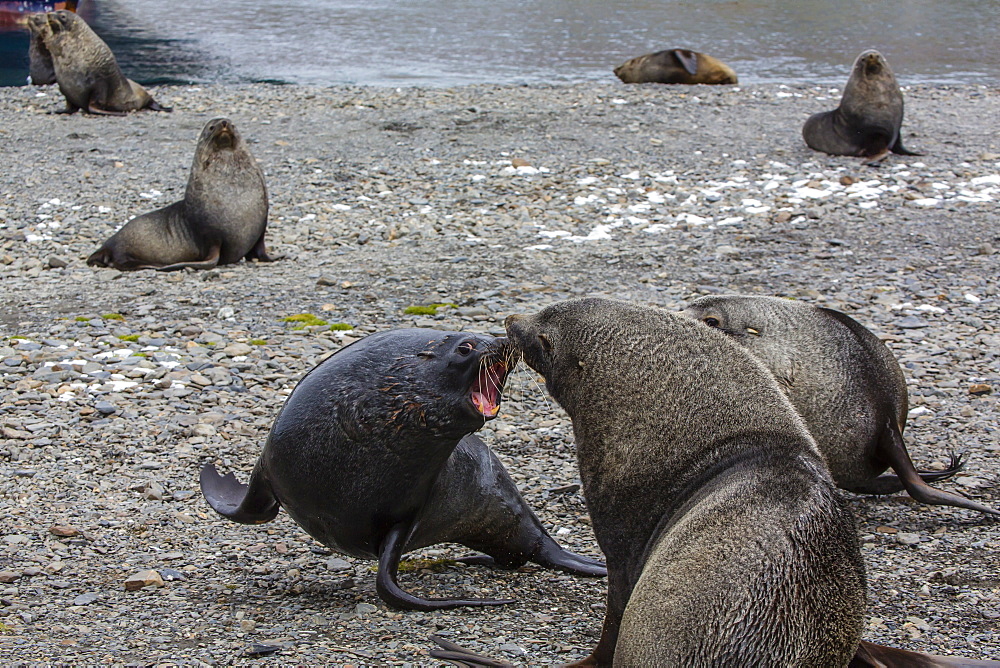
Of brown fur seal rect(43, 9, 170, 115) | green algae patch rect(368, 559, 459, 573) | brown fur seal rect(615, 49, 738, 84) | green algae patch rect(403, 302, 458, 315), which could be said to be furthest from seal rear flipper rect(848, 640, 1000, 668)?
brown fur seal rect(615, 49, 738, 84)

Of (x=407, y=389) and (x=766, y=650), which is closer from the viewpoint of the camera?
(x=766, y=650)

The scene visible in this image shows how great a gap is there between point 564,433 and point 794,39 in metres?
19.5

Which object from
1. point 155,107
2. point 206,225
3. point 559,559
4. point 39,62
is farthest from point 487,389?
point 39,62

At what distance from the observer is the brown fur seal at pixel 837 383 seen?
176 inches

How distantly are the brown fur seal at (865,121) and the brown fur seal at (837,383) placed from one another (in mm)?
6694

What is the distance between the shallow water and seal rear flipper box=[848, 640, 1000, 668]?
14.5 meters

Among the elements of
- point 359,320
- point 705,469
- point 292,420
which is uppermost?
point 705,469

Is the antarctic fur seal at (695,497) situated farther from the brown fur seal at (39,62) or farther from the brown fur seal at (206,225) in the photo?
the brown fur seal at (39,62)

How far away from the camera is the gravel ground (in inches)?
140

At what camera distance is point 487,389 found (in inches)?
147

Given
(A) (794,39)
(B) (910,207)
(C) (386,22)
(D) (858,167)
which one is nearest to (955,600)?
(B) (910,207)

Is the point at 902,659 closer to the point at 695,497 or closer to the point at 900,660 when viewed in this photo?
the point at 900,660

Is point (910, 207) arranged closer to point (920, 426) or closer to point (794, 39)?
point (920, 426)

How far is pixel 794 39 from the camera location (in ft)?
74.2
